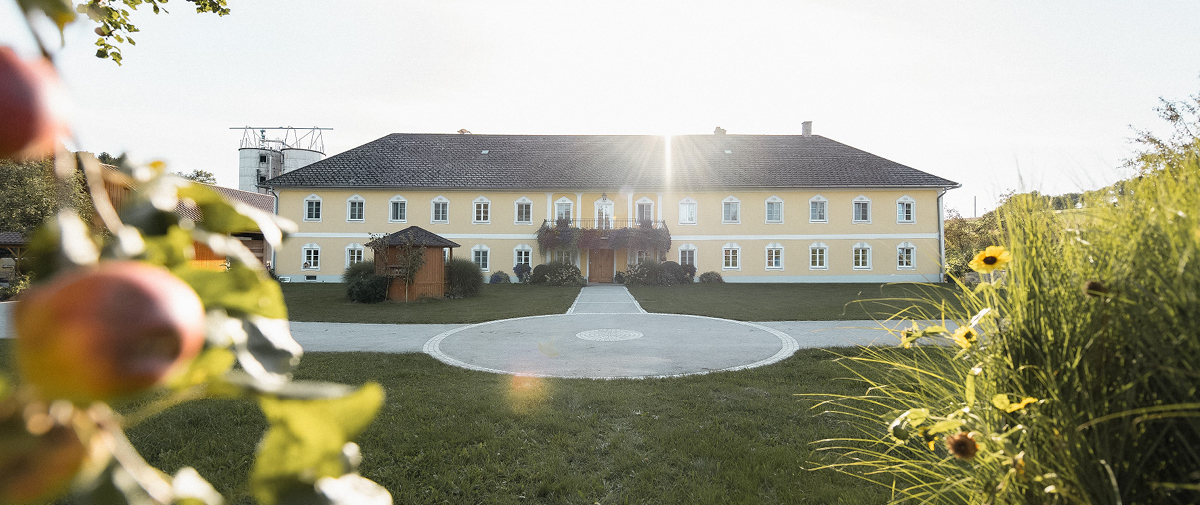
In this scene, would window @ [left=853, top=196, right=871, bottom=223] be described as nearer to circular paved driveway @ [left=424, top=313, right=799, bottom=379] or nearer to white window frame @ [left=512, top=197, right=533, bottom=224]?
white window frame @ [left=512, top=197, right=533, bottom=224]

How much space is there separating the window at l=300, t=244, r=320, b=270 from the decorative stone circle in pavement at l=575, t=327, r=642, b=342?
21699 millimetres

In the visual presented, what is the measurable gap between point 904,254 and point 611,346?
24.4 meters

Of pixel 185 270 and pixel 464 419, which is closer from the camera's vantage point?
pixel 185 270

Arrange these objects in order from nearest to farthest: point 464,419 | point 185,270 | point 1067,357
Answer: point 185,270, point 1067,357, point 464,419

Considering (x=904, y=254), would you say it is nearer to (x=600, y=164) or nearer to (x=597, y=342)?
(x=600, y=164)

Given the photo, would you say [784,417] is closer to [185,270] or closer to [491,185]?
[185,270]

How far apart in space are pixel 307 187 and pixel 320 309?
15.6 m

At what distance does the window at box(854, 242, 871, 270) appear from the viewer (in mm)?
28453

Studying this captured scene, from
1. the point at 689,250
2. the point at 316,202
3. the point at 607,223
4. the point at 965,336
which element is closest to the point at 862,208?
the point at 689,250

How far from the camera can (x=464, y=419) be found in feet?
15.9

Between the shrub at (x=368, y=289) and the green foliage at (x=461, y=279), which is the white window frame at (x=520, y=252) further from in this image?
the shrub at (x=368, y=289)

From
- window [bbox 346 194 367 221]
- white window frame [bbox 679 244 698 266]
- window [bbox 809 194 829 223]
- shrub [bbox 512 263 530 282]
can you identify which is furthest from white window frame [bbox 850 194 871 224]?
window [bbox 346 194 367 221]

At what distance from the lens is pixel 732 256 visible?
28828 millimetres

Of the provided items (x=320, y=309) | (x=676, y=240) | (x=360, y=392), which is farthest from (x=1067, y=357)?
→ (x=676, y=240)
